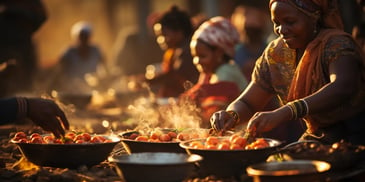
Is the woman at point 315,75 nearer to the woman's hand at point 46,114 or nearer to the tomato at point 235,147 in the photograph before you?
the tomato at point 235,147

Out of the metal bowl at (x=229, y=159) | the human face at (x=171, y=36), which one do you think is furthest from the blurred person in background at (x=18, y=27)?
the metal bowl at (x=229, y=159)

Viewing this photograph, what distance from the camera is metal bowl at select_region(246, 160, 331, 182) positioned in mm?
3969

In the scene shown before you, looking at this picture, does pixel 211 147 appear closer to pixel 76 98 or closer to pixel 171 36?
pixel 171 36

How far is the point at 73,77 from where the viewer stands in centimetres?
1602

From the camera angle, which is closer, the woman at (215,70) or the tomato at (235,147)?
the tomato at (235,147)

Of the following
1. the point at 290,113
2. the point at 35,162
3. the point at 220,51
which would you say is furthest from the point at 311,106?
the point at 220,51

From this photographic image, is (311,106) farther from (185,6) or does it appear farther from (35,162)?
(185,6)

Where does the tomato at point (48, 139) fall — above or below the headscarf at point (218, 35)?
below

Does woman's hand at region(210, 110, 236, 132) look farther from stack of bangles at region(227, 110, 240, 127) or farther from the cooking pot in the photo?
the cooking pot

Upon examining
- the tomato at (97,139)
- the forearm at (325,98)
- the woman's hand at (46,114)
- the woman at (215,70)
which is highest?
the woman at (215,70)

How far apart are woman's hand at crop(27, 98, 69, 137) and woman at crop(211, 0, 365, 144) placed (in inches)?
47.0

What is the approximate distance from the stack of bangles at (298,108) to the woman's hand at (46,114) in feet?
5.79

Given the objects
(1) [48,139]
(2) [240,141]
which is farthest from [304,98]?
(1) [48,139]

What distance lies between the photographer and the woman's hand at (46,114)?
526 centimetres
